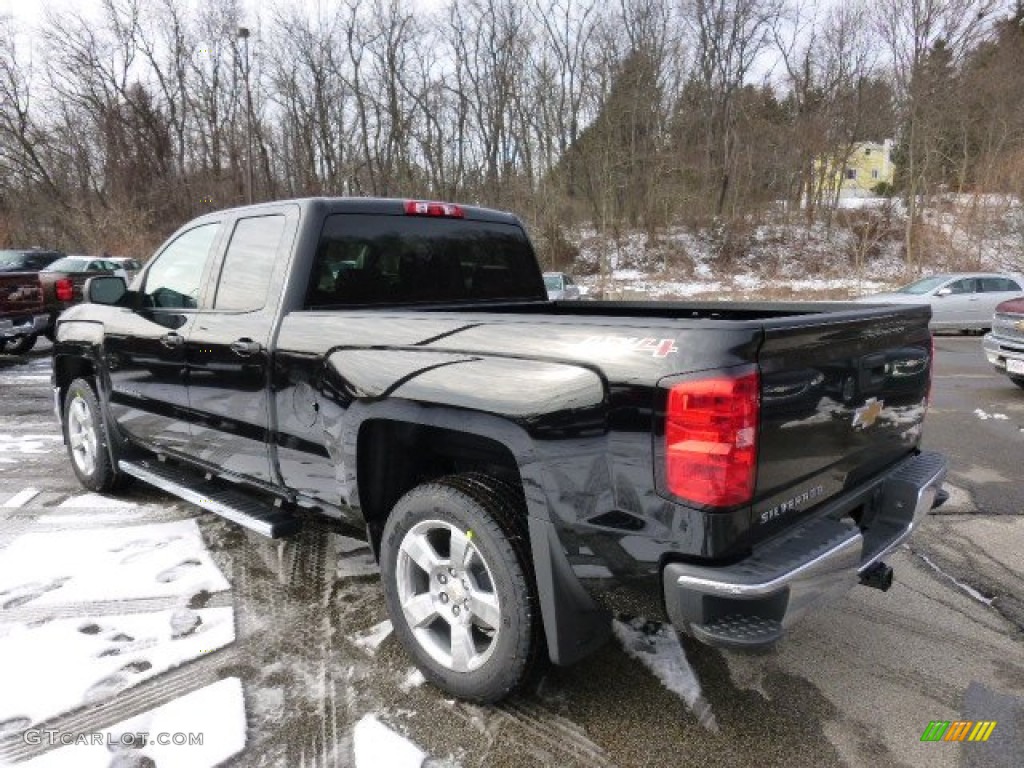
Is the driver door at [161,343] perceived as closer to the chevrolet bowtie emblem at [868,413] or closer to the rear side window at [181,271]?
the rear side window at [181,271]

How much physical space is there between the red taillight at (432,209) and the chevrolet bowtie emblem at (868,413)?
7.43ft

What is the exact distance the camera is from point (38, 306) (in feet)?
37.1

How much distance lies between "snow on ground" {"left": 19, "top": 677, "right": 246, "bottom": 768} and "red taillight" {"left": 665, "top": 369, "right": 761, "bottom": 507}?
1386 mm

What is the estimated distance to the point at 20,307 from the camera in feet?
35.9

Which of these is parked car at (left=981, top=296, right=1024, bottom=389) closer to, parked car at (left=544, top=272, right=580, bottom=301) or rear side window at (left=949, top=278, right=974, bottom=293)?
rear side window at (left=949, top=278, right=974, bottom=293)

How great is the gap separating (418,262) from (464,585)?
1.79m

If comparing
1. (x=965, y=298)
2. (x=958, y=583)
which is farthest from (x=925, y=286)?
(x=958, y=583)

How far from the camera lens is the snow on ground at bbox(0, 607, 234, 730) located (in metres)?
2.62

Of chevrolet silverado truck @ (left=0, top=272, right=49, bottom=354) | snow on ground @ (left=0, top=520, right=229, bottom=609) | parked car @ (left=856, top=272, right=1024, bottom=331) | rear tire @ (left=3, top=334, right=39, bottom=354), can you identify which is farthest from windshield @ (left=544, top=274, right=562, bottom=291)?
snow on ground @ (left=0, top=520, right=229, bottom=609)

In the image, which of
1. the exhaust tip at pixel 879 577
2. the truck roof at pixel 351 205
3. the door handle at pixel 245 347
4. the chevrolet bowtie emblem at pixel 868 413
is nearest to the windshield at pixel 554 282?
the truck roof at pixel 351 205

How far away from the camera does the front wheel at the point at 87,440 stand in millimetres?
4734

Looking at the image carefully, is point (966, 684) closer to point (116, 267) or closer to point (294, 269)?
point (294, 269)

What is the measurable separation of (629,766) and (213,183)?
140 feet

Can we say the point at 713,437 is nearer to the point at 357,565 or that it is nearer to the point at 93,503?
the point at 357,565
